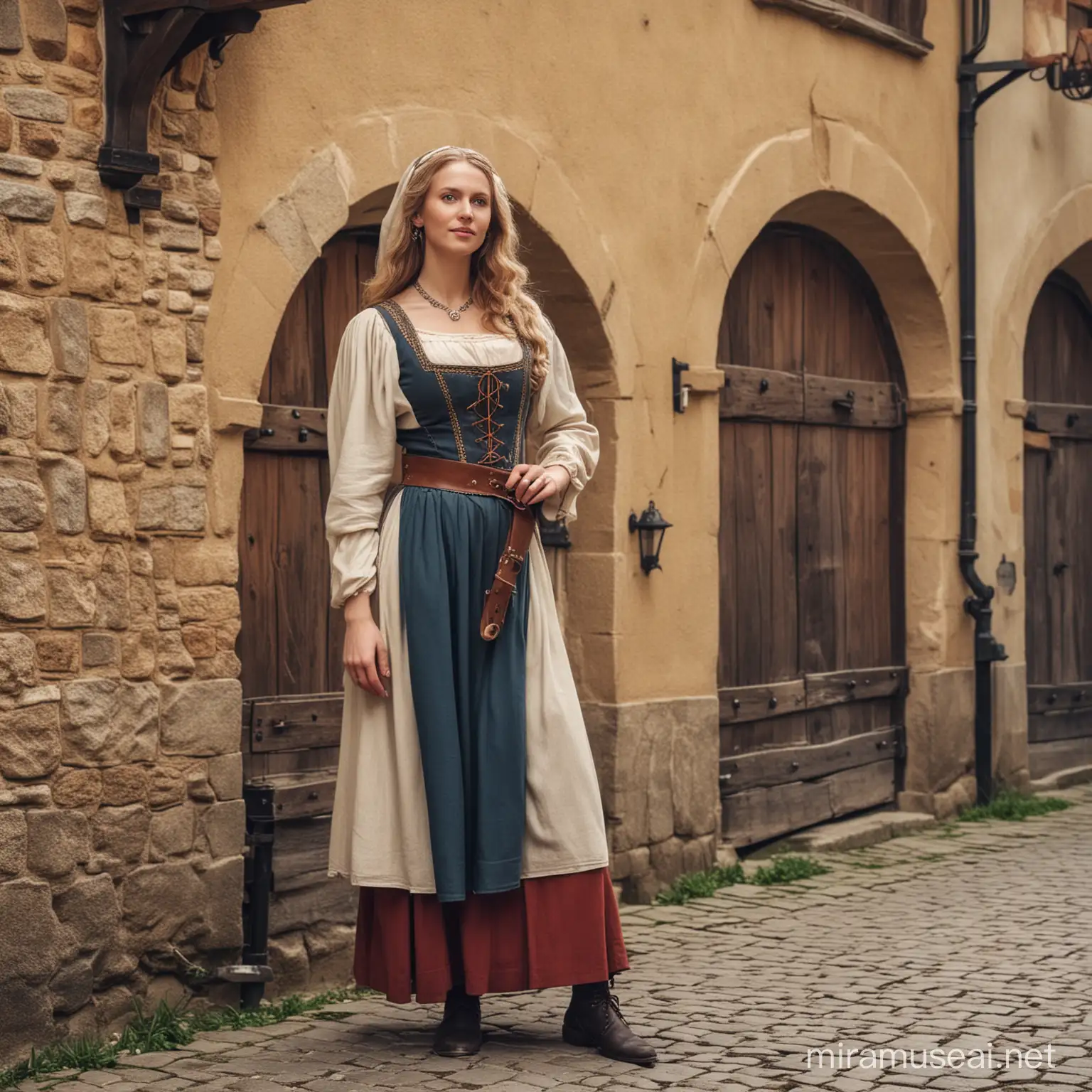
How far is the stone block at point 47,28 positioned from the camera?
169 inches

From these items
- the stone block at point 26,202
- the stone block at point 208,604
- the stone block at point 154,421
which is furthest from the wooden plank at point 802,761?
the stone block at point 26,202

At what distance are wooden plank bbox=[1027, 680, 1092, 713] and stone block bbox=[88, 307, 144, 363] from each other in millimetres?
6339

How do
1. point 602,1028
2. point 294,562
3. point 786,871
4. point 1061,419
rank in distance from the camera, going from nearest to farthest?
1. point 602,1028
2. point 294,562
3. point 786,871
4. point 1061,419

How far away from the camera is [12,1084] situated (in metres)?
4.07

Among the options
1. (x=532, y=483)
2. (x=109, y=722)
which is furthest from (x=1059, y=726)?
(x=109, y=722)

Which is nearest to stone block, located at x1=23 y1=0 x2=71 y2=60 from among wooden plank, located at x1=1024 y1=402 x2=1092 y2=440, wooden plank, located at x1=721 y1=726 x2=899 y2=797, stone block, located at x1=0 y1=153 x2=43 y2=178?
stone block, located at x1=0 y1=153 x2=43 y2=178

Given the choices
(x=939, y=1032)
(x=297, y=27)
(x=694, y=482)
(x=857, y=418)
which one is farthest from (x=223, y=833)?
(x=857, y=418)

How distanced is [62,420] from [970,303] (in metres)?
5.25

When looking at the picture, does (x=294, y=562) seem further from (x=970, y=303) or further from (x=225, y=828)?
(x=970, y=303)

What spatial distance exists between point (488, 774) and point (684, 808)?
2.73 metres

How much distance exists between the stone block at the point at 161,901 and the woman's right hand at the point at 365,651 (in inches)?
35.2

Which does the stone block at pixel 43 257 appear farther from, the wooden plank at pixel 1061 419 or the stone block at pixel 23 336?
the wooden plank at pixel 1061 419

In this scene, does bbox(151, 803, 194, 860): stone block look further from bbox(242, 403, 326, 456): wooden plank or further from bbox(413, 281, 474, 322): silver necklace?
bbox(413, 281, 474, 322): silver necklace

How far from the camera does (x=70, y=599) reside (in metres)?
4.37
